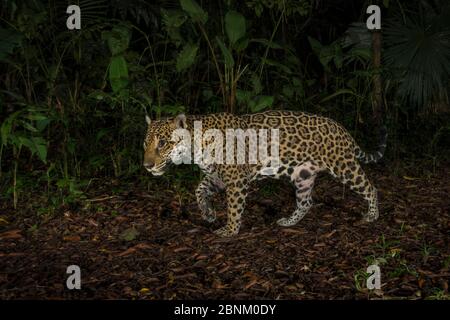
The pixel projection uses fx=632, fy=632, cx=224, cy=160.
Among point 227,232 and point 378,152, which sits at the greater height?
point 378,152

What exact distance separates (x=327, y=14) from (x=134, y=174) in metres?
4.67

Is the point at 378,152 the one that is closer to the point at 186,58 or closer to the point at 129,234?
the point at 186,58

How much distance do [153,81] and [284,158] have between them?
2.37m

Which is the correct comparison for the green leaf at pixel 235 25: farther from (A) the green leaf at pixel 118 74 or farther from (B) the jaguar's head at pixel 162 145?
(B) the jaguar's head at pixel 162 145

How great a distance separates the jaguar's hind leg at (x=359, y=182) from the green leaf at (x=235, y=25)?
78.3 inches

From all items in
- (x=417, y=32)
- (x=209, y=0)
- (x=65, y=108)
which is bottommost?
(x=65, y=108)

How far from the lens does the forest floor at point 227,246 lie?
459 centimetres

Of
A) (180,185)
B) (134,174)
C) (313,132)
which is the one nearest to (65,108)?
(134,174)

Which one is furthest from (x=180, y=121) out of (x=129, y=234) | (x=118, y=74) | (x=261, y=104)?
(x=118, y=74)

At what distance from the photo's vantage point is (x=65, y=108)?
7.52 meters

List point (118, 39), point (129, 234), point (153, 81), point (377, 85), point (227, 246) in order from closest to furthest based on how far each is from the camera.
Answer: point (227, 246) < point (129, 234) < point (118, 39) < point (153, 81) < point (377, 85)

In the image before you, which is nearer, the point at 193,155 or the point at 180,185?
the point at 193,155

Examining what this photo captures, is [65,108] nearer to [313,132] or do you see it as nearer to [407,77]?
[313,132]

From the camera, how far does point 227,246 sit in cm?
541
